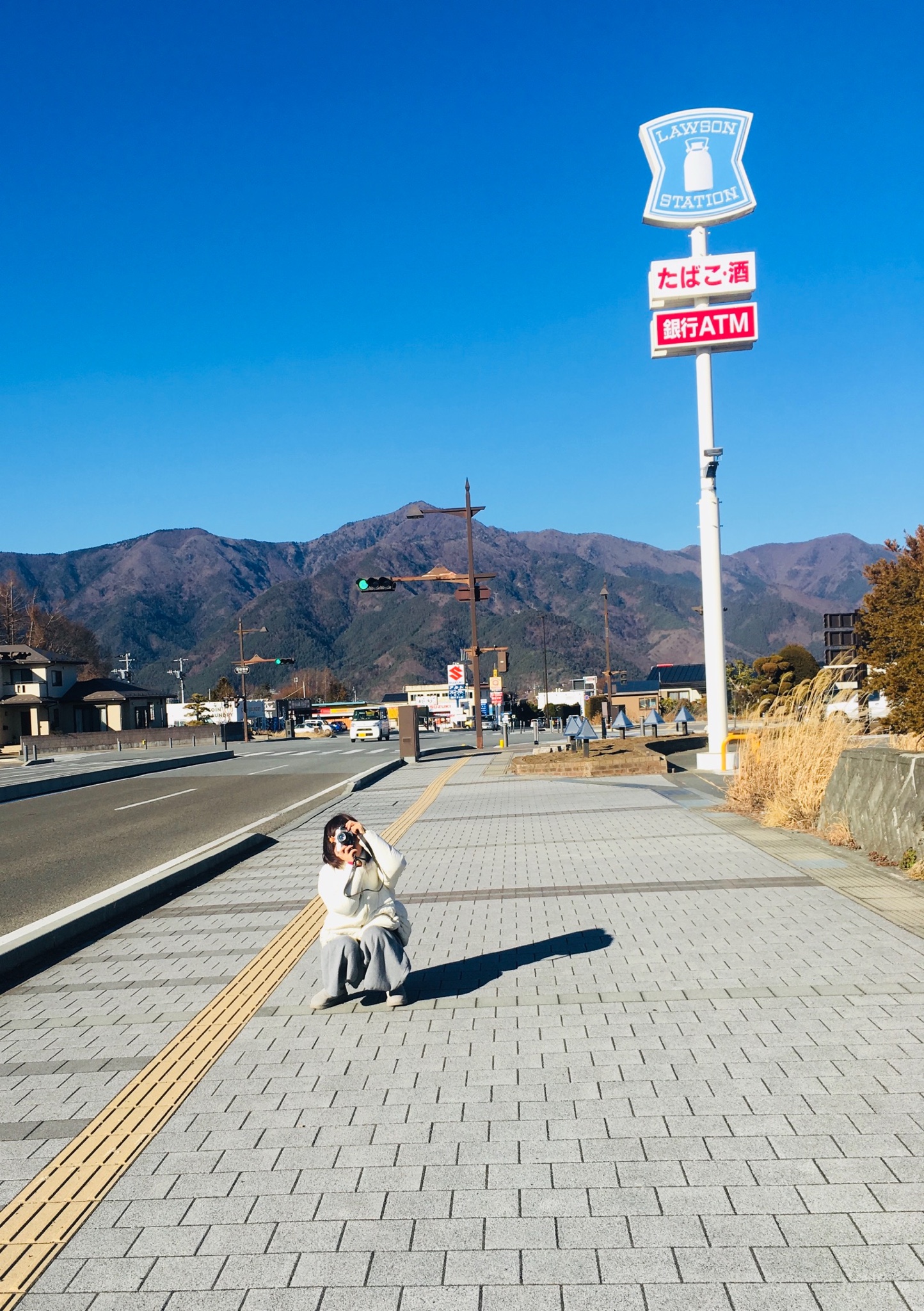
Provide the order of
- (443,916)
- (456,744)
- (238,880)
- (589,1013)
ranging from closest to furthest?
(589,1013) < (443,916) < (238,880) < (456,744)

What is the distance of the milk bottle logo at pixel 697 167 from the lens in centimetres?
2312

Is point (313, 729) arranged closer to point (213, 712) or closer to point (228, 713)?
point (228, 713)

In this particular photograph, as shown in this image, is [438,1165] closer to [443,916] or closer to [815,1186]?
[815,1186]

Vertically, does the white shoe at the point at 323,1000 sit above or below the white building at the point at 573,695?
below

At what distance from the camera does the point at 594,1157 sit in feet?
12.5

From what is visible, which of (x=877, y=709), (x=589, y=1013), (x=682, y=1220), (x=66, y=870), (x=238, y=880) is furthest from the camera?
(x=877, y=709)

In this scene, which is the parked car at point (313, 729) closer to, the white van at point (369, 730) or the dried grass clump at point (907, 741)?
the white van at point (369, 730)

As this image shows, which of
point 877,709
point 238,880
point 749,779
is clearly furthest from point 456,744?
point 238,880

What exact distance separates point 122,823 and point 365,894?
1245cm

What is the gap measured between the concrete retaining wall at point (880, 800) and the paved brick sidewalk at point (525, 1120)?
1.65 meters

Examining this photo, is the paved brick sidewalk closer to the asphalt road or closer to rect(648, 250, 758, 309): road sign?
the asphalt road

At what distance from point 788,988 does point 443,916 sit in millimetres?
3152

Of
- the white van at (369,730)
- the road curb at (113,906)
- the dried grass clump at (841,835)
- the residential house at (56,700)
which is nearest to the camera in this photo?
the road curb at (113,906)

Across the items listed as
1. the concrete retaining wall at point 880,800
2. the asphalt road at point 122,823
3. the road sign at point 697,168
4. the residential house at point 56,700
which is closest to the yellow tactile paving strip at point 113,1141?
the asphalt road at point 122,823
